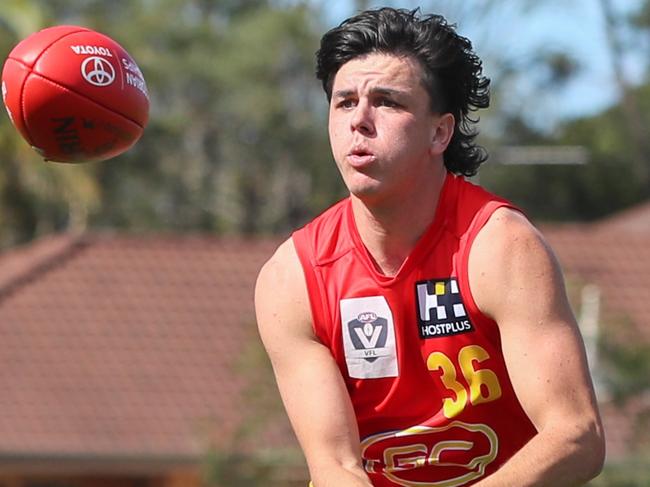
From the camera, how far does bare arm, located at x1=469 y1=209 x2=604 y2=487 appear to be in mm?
5227

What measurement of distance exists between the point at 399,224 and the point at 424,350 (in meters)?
0.43

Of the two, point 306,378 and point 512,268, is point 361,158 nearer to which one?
point 512,268

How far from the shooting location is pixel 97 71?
6.21 m

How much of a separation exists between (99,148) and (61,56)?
0.37m

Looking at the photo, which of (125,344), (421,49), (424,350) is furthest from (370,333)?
(125,344)

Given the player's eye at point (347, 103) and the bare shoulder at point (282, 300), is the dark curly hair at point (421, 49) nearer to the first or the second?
the player's eye at point (347, 103)

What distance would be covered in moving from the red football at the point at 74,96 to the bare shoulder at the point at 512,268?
1.58 meters

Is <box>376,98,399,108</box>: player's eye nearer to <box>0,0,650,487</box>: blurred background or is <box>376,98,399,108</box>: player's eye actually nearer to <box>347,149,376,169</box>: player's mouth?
<box>347,149,376,169</box>: player's mouth

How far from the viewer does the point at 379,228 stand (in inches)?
223

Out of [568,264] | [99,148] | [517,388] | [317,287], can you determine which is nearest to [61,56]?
[99,148]

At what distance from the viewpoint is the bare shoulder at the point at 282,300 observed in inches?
223

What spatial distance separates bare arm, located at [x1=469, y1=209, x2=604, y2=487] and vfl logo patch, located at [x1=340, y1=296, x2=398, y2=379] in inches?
14.4

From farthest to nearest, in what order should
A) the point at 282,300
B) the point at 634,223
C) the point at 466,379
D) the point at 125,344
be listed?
1. the point at 634,223
2. the point at 125,344
3. the point at 282,300
4. the point at 466,379

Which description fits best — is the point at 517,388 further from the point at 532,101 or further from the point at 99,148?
the point at 532,101
